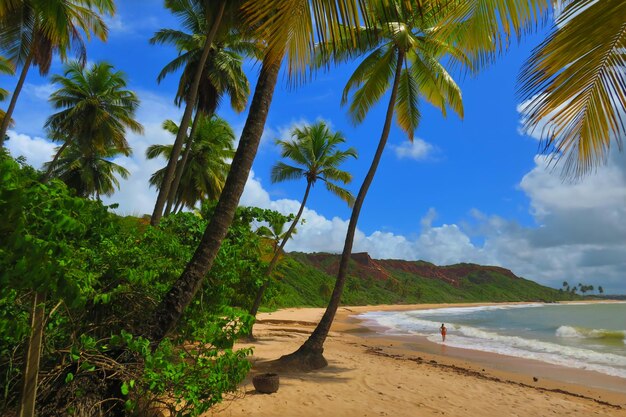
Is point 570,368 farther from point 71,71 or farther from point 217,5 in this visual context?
point 71,71

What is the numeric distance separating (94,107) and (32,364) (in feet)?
66.7

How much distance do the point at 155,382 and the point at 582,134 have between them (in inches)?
165

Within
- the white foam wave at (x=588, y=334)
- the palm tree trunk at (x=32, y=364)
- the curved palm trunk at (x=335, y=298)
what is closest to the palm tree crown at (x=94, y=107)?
the curved palm trunk at (x=335, y=298)

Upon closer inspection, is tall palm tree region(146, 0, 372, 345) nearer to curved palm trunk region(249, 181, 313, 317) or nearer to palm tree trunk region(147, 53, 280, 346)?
palm tree trunk region(147, 53, 280, 346)

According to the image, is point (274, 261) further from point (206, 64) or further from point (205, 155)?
point (205, 155)

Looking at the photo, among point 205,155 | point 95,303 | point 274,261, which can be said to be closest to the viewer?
point 95,303

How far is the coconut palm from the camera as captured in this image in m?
7.89

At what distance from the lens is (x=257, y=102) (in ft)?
14.6

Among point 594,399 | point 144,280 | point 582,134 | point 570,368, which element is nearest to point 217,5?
point 144,280

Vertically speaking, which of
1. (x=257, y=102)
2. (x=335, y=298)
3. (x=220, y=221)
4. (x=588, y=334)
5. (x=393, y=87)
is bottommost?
(x=588, y=334)

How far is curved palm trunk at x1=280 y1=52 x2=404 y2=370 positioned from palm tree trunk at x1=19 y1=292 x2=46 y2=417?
6.60 metres

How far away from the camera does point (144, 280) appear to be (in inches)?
131

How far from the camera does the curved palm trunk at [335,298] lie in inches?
351

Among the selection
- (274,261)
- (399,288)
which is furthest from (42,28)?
(399,288)
